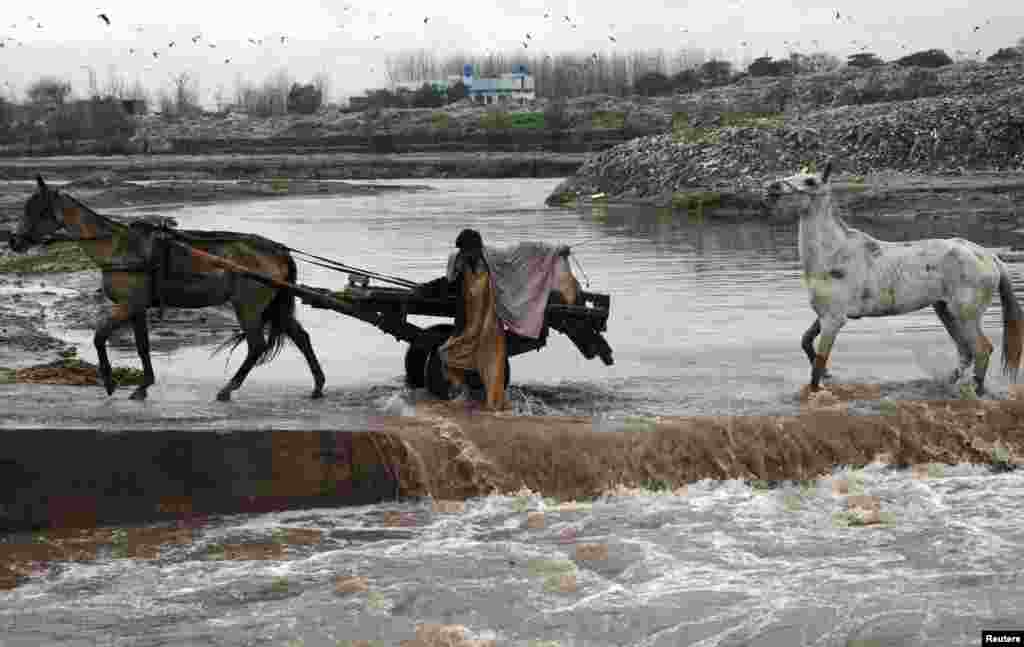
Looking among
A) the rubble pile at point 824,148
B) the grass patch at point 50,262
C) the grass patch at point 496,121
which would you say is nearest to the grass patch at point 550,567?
the grass patch at point 50,262

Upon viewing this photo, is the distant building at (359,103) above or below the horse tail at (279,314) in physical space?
above

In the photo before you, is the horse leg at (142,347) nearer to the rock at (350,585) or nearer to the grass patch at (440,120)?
the rock at (350,585)

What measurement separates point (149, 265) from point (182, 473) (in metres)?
2.05

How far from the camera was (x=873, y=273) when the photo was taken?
40.4 ft

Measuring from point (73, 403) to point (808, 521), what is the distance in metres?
5.76

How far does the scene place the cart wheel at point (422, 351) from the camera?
1254 centimetres

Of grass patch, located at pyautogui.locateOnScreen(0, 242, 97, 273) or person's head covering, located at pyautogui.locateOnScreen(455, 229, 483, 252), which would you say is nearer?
person's head covering, located at pyautogui.locateOnScreen(455, 229, 483, 252)

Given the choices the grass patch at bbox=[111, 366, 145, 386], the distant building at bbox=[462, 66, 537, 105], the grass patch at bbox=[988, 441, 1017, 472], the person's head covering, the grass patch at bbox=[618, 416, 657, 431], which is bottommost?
the grass patch at bbox=[988, 441, 1017, 472]

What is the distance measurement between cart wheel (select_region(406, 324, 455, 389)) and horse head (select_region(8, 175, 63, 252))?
3.21 metres

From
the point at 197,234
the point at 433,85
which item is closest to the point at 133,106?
the point at 433,85

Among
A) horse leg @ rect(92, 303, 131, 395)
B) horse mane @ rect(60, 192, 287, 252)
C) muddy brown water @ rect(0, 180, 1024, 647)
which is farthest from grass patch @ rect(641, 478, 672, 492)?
horse leg @ rect(92, 303, 131, 395)

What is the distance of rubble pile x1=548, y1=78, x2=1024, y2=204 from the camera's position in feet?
137

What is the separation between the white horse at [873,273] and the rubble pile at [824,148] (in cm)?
2827

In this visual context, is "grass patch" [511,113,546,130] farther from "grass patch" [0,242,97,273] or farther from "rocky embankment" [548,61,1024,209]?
"grass patch" [0,242,97,273]
